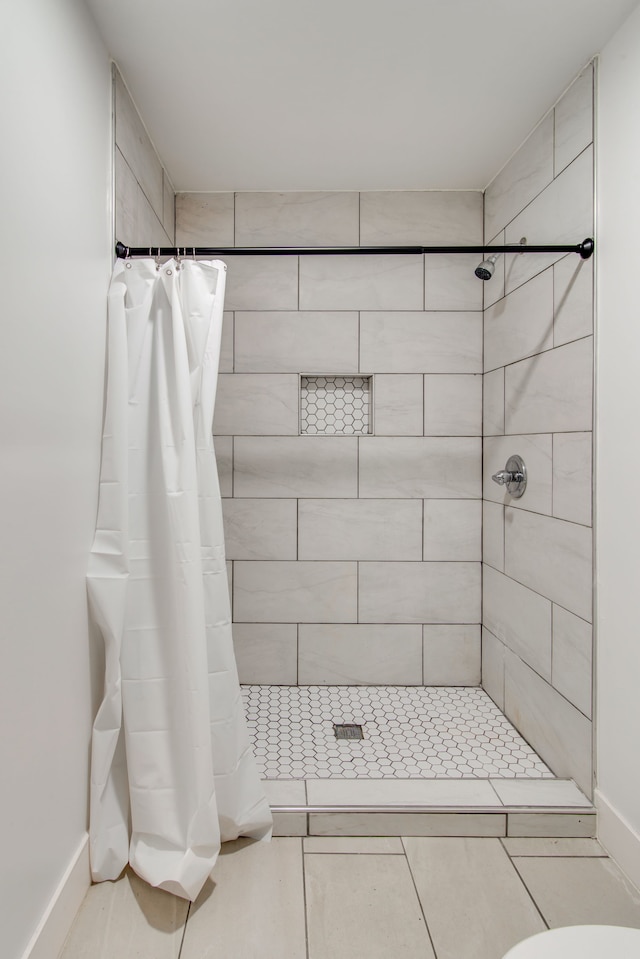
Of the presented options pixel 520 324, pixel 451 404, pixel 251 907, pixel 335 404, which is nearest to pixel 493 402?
pixel 451 404

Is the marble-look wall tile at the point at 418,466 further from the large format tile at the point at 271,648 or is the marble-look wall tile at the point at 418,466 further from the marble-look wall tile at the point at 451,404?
the large format tile at the point at 271,648

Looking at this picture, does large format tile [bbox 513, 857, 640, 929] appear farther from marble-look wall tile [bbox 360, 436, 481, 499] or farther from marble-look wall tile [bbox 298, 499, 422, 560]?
marble-look wall tile [bbox 360, 436, 481, 499]

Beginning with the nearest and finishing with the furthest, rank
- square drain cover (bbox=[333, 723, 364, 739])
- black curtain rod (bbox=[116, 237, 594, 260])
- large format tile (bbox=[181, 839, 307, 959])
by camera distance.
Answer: large format tile (bbox=[181, 839, 307, 959]), black curtain rod (bbox=[116, 237, 594, 260]), square drain cover (bbox=[333, 723, 364, 739])

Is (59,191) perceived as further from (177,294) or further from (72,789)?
(72,789)

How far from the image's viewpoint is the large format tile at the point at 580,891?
1.43m

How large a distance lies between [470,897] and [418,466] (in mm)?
1636

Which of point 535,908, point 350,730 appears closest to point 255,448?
point 350,730

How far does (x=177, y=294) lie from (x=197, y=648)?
999 mm

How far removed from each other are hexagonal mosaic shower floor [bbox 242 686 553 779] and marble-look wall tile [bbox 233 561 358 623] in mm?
344

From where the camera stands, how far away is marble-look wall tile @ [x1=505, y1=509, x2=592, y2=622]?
181cm

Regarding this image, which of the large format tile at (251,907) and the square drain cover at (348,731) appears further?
the square drain cover at (348,731)

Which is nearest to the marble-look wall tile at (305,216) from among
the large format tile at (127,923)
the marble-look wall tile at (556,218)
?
the marble-look wall tile at (556,218)

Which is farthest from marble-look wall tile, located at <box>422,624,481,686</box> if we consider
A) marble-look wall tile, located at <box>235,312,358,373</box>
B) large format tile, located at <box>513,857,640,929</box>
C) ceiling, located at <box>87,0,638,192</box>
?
ceiling, located at <box>87,0,638,192</box>

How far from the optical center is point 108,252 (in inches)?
66.5
